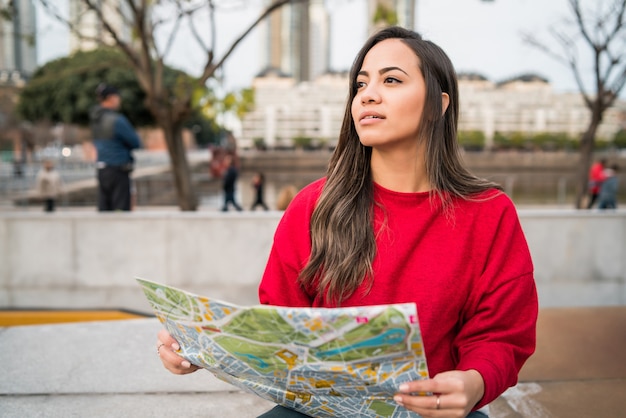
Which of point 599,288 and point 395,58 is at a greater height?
point 395,58

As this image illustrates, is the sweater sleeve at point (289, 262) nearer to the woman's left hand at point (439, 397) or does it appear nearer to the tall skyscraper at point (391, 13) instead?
the woman's left hand at point (439, 397)

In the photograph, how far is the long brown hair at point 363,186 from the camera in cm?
166

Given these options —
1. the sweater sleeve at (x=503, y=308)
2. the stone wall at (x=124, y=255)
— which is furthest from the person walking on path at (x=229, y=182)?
the sweater sleeve at (x=503, y=308)

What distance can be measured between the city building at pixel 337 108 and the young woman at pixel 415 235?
130 metres

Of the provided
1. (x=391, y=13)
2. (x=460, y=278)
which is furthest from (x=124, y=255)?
(x=460, y=278)

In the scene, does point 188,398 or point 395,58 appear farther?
point 188,398

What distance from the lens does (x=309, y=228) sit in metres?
1.76

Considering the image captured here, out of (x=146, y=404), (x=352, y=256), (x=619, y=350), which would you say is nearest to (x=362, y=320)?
(x=352, y=256)

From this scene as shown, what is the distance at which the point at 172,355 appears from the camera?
1538 mm

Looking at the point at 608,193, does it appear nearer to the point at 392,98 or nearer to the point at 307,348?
the point at 392,98

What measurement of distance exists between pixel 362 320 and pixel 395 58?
805 millimetres

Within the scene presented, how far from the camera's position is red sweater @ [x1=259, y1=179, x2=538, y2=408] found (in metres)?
1.57

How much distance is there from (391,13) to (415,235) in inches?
234

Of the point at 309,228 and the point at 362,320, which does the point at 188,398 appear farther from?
the point at 362,320
